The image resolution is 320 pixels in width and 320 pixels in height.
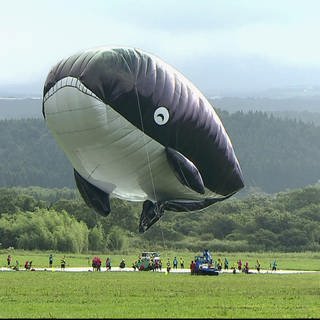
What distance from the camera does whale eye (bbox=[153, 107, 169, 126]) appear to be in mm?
33031

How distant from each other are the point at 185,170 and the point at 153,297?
556 centimetres

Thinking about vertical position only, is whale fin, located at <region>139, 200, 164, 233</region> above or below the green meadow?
above

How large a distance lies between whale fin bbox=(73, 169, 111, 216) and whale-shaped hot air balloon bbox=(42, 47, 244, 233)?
48 mm

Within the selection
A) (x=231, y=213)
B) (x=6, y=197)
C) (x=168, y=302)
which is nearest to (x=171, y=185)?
(x=168, y=302)

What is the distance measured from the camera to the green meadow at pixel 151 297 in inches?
941

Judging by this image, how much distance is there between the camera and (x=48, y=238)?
82.4 m

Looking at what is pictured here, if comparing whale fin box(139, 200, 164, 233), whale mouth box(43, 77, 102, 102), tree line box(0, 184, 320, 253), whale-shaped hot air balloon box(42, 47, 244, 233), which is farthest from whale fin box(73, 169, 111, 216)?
A: tree line box(0, 184, 320, 253)

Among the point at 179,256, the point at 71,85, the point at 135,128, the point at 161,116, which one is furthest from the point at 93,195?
the point at 179,256

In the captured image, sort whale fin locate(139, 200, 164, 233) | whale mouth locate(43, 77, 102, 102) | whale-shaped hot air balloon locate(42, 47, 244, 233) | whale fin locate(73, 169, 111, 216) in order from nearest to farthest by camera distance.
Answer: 1. whale mouth locate(43, 77, 102, 102)
2. whale-shaped hot air balloon locate(42, 47, 244, 233)
3. whale fin locate(73, 169, 111, 216)
4. whale fin locate(139, 200, 164, 233)

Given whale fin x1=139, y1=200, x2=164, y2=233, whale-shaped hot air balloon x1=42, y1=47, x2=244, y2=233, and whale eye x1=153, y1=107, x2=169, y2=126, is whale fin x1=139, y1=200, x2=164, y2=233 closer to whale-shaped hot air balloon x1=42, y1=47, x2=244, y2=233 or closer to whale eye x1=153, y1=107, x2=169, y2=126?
whale-shaped hot air balloon x1=42, y1=47, x2=244, y2=233

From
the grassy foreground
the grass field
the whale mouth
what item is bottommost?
the grass field

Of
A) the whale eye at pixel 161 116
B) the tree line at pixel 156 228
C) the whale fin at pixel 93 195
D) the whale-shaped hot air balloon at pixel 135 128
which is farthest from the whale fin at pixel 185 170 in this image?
the tree line at pixel 156 228

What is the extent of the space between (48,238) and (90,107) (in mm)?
51220

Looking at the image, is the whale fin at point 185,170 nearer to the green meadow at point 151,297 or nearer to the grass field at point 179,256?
the green meadow at point 151,297
